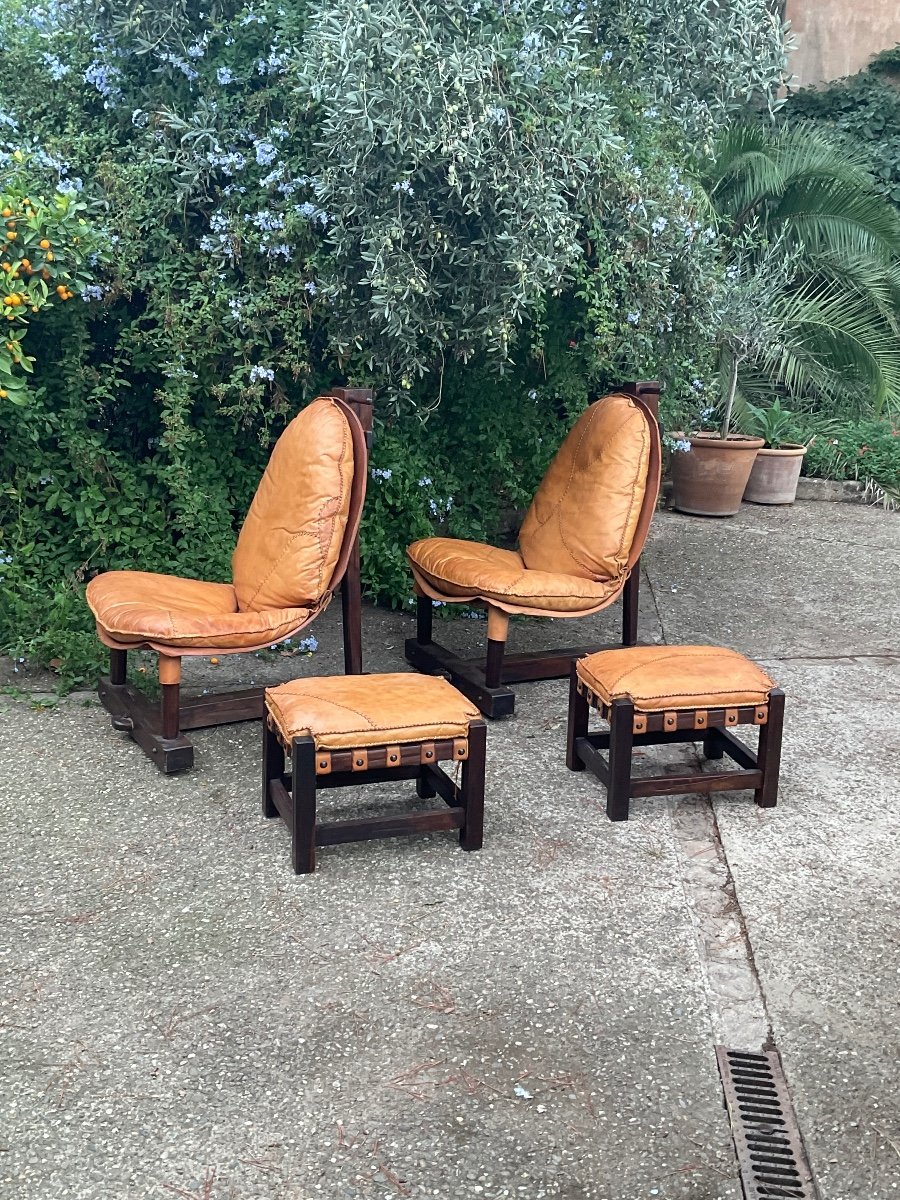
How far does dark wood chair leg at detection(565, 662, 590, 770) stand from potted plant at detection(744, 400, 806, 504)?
5.47 m

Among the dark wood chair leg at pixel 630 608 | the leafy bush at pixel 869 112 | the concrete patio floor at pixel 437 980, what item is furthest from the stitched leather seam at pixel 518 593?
the leafy bush at pixel 869 112

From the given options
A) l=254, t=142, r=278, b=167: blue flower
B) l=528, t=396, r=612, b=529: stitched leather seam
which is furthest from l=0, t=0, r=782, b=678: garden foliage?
l=528, t=396, r=612, b=529: stitched leather seam

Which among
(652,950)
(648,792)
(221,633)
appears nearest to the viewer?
(652,950)

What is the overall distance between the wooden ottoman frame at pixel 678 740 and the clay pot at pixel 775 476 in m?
5.44

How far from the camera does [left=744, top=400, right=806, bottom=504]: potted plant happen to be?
355 inches

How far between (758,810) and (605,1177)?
183cm

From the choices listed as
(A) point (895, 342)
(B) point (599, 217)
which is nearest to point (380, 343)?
(B) point (599, 217)

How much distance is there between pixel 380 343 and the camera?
5.01 m

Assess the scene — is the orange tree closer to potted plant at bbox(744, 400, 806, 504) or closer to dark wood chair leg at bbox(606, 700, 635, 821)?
dark wood chair leg at bbox(606, 700, 635, 821)

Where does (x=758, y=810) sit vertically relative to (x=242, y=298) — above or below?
below

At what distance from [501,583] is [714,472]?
14.2ft

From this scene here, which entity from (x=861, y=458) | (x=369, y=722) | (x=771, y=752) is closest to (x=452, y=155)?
(x=369, y=722)

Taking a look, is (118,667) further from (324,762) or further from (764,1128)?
(764,1128)

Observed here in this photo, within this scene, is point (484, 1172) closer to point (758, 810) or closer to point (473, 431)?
point (758, 810)
